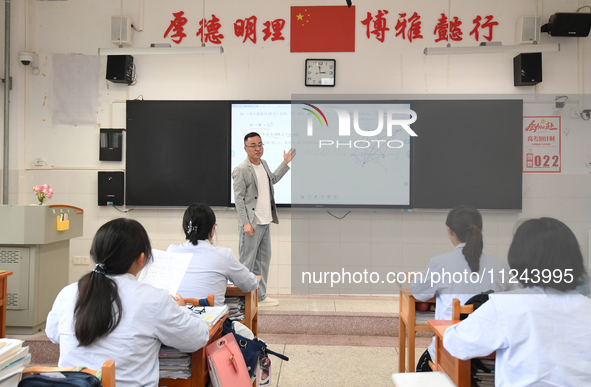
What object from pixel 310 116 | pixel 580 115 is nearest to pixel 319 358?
pixel 310 116

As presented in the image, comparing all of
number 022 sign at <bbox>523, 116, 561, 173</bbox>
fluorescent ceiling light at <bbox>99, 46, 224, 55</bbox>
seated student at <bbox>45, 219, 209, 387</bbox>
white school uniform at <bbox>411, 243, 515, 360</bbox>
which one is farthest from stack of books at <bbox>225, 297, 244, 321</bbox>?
number 022 sign at <bbox>523, 116, 561, 173</bbox>

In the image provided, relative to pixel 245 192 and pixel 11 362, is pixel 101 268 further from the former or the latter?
pixel 245 192

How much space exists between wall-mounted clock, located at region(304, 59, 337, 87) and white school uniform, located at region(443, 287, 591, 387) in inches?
134

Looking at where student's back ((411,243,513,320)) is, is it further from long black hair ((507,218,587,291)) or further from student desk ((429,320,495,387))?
long black hair ((507,218,587,291))

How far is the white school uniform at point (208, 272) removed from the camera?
218 centimetres

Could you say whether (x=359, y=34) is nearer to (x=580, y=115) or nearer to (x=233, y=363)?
(x=580, y=115)

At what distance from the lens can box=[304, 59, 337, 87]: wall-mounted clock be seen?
4375 mm

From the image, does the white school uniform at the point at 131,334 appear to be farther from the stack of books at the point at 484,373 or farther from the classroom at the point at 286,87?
the classroom at the point at 286,87

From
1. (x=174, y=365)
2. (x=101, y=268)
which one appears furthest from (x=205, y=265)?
(x=101, y=268)

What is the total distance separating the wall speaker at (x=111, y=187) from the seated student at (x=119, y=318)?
3222 millimetres

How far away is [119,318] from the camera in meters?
1.34

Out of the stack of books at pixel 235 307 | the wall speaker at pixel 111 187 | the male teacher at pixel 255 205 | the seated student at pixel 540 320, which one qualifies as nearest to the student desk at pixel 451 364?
the seated student at pixel 540 320

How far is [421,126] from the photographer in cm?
430

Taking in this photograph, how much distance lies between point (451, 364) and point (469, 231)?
841 mm
